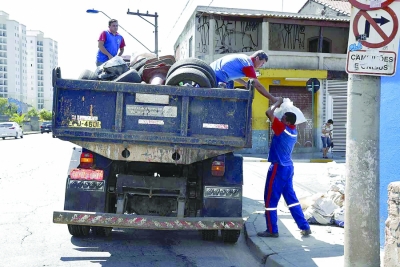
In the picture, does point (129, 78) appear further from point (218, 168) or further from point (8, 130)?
point (8, 130)

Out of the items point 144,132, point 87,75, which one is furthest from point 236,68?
point 87,75

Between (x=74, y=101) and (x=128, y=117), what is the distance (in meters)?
0.65

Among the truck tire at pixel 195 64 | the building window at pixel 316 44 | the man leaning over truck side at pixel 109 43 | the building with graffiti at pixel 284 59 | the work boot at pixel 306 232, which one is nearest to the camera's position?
the truck tire at pixel 195 64

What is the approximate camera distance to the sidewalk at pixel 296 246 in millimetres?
5164

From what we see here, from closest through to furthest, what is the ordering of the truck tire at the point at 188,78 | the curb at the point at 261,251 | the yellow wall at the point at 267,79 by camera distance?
the curb at the point at 261,251 → the truck tire at the point at 188,78 → the yellow wall at the point at 267,79

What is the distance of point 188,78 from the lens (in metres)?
5.57

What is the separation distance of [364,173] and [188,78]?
238 cm

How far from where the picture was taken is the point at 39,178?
1217 centimetres

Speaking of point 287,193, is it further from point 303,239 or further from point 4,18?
point 4,18

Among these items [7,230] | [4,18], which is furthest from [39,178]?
[4,18]

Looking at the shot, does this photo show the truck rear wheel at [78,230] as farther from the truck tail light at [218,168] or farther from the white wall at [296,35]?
the white wall at [296,35]

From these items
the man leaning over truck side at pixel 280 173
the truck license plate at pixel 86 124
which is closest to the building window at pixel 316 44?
the man leaning over truck side at pixel 280 173

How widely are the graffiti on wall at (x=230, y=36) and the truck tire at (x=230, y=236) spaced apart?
18.8m

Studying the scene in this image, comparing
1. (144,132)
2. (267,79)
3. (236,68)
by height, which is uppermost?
(267,79)
